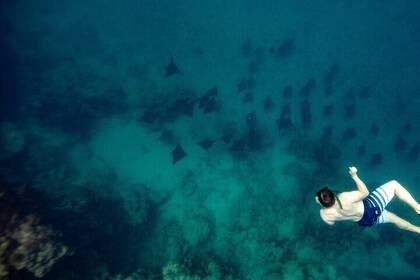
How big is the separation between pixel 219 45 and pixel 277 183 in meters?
16.7

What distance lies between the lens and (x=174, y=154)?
14023 millimetres

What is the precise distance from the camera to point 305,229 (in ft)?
43.0

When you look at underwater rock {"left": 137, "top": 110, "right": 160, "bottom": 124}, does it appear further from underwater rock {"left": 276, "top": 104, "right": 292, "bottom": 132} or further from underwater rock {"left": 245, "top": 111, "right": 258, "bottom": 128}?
underwater rock {"left": 276, "top": 104, "right": 292, "bottom": 132}

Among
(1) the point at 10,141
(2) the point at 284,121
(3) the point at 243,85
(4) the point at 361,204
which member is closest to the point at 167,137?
(3) the point at 243,85

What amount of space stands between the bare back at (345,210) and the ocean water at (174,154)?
571 cm

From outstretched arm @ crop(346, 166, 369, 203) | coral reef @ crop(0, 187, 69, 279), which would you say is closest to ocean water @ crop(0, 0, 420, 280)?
coral reef @ crop(0, 187, 69, 279)

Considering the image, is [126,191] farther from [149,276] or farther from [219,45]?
[219,45]

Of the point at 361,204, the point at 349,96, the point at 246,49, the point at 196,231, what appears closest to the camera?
the point at 361,204

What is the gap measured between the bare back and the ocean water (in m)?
5.71

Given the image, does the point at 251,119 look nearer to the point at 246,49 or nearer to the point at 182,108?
the point at 182,108

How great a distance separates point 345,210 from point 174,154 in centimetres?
953

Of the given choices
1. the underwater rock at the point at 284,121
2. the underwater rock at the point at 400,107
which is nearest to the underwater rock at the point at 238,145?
the underwater rock at the point at 284,121

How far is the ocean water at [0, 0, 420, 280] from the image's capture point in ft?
34.3

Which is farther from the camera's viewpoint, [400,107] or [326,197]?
[400,107]
